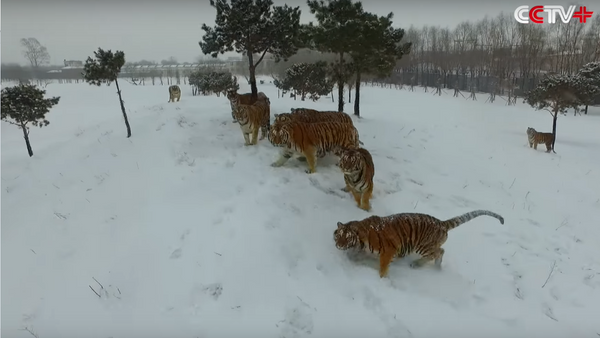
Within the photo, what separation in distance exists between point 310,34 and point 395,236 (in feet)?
32.2

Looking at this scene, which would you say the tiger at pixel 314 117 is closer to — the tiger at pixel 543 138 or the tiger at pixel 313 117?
the tiger at pixel 313 117

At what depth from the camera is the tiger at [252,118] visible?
759 cm

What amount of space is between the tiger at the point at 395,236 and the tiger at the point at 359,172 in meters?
1.13

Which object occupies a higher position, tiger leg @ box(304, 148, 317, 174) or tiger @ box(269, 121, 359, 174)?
tiger @ box(269, 121, 359, 174)

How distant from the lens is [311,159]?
21.0 feet

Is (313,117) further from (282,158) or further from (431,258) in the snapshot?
(431,258)

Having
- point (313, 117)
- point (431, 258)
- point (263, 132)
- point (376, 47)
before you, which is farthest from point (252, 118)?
point (376, 47)

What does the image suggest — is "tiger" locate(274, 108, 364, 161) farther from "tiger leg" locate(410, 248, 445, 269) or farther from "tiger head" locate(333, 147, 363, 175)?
"tiger leg" locate(410, 248, 445, 269)

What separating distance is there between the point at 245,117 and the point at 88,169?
176 inches

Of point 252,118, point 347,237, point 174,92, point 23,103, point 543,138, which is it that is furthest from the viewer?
point 174,92

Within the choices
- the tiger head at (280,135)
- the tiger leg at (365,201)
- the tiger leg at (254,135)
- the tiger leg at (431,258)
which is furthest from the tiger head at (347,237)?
the tiger leg at (254,135)

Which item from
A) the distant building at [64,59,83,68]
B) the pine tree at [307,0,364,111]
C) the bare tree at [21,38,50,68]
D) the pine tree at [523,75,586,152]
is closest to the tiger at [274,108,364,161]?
the pine tree at [307,0,364,111]

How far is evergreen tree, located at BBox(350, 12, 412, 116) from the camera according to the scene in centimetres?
1177

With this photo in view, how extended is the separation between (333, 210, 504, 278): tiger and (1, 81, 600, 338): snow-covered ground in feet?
1.00
